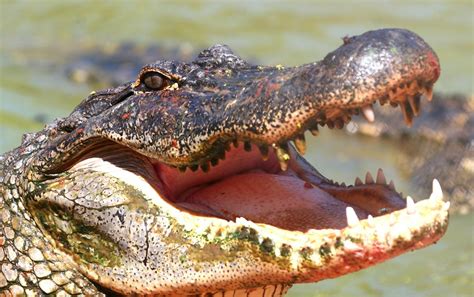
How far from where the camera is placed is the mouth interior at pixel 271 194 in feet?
12.4

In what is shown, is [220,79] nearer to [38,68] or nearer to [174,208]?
[174,208]

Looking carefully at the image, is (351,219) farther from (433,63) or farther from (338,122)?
(433,63)

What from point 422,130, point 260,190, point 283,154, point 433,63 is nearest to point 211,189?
point 260,190

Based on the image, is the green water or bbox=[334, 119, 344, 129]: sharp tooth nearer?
bbox=[334, 119, 344, 129]: sharp tooth

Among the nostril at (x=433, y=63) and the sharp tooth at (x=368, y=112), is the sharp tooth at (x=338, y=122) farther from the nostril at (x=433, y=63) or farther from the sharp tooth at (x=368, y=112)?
the nostril at (x=433, y=63)

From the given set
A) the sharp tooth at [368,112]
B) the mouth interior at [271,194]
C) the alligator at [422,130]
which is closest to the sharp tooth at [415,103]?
the sharp tooth at [368,112]

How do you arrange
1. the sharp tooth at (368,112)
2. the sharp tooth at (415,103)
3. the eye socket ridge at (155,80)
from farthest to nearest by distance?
the eye socket ridge at (155,80) < the sharp tooth at (415,103) < the sharp tooth at (368,112)

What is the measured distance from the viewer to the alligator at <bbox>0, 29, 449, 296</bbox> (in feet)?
11.0

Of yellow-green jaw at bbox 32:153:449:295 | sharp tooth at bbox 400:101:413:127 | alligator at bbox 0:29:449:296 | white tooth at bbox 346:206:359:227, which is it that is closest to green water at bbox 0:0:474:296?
alligator at bbox 0:29:449:296

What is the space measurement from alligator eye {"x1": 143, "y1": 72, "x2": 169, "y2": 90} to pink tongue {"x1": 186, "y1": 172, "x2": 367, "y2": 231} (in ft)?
1.60

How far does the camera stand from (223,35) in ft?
48.1

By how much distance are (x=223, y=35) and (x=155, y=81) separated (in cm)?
1080

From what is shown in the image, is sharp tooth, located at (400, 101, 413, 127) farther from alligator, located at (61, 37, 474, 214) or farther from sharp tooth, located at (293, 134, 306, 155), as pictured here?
alligator, located at (61, 37, 474, 214)

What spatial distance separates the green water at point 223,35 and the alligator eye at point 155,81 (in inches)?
192
